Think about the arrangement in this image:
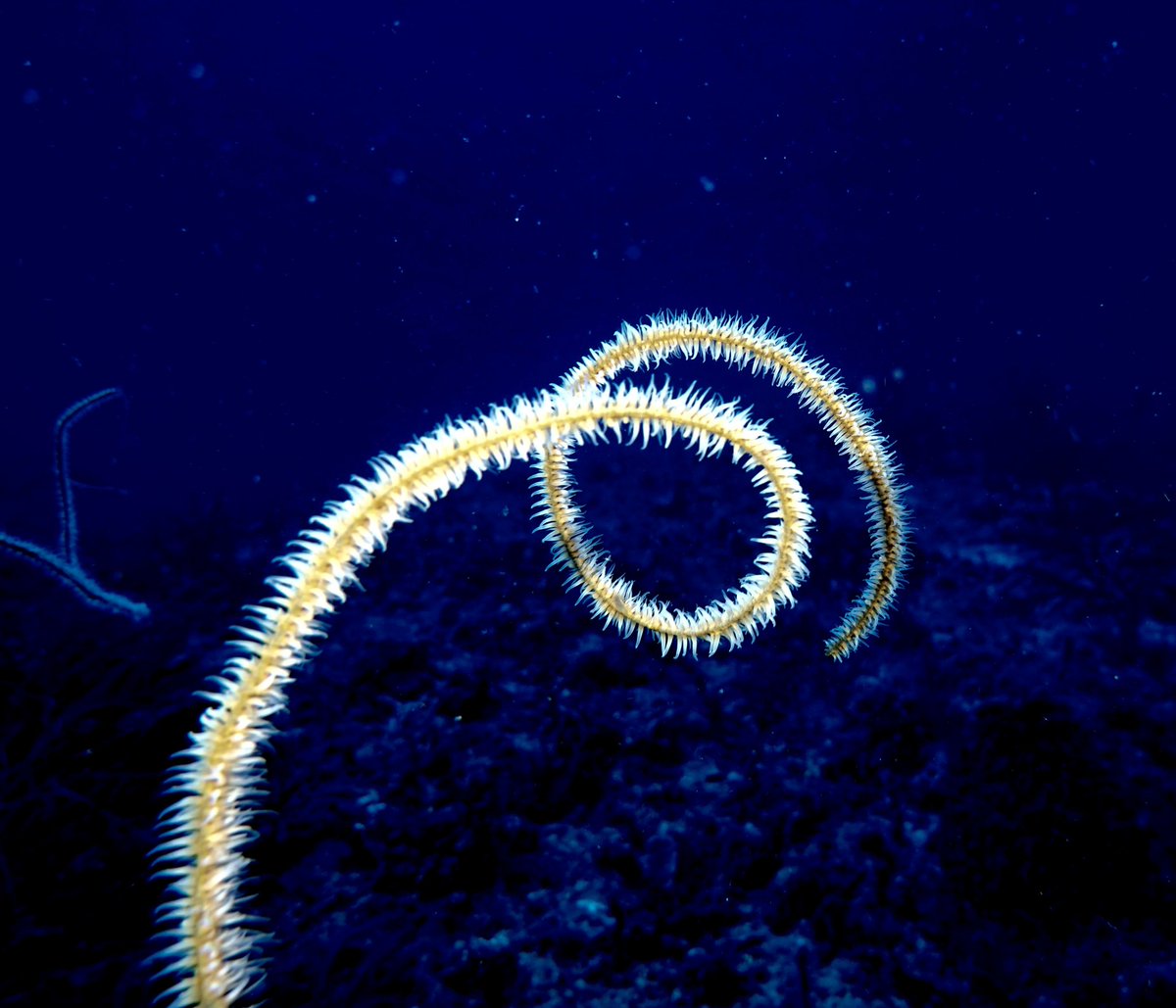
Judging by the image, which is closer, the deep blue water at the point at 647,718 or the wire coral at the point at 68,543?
the deep blue water at the point at 647,718

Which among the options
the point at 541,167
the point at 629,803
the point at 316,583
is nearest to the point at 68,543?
the point at 629,803

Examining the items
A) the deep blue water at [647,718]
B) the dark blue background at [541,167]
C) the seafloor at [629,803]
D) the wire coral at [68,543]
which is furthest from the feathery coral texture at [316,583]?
the dark blue background at [541,167]

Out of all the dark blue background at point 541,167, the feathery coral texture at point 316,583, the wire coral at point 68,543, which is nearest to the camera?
the feathery coral texture at point 316,583

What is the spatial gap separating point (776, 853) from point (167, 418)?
91.5ft

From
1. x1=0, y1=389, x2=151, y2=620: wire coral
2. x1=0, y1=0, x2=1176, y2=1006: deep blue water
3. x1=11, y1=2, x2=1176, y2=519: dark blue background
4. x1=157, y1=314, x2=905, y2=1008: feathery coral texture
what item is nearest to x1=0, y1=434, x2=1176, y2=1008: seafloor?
x1=0, y1=0, x2=1176, y2=1006: deep blue water

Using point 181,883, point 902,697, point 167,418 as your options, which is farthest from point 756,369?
point 167,418

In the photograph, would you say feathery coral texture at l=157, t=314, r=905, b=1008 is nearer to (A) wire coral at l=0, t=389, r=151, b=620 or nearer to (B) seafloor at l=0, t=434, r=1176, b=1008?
(B) seafloor at l=0, t=434, r=1176, b=1008

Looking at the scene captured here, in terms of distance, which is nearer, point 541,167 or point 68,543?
point 68,543

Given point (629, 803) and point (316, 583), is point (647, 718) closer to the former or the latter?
point (629, 803)

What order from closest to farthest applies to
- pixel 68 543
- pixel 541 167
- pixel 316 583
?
pixel 316 583
pixel 68 543
pixel 541 167

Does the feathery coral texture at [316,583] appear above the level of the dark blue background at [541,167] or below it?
below

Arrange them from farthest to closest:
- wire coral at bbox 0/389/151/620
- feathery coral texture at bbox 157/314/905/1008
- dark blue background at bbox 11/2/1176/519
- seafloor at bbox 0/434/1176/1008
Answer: dark blue background at bbox 11/2/1176/519, wire coral at bbox 0/389/151/620, seafloor at bbox 0/434/1176/1008, feathery coral texture at bbox 157/314/905/1008

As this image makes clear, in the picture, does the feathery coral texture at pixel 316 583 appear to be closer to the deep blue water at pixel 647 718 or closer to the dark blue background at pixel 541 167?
the deep blue water at pixel 647 718

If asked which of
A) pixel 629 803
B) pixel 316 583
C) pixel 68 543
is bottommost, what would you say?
pixel 316 583
